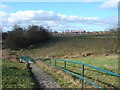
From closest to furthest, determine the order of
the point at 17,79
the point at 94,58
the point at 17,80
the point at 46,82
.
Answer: the point at 17,80
the point at 46,82
the point at 17,79
the point at 94,58

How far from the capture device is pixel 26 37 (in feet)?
198

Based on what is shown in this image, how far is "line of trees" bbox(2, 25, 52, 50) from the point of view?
5903 centimetres

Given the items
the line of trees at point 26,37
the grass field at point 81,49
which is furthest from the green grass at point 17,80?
the line of trees at point 26,37

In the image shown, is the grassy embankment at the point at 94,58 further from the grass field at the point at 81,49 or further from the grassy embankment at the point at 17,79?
the grassy embankment at the point at 17,79

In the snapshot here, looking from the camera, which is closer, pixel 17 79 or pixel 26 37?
pixel 17 79

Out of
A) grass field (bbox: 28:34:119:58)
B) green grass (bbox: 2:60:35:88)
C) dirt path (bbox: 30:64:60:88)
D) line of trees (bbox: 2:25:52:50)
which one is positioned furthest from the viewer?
line of trees (bbox: 2:25:52:50)

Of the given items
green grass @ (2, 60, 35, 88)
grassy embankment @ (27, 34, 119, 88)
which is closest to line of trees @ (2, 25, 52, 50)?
grassy embankment @ (27, 34, 119, 88)

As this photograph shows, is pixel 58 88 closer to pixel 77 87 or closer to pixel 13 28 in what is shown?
pixel 77 87

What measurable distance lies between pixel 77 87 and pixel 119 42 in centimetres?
1771

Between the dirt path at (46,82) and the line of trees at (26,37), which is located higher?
the line of trees at (26,37)

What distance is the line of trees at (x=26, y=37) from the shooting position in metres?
59.0

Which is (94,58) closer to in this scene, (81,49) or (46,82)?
(46,82)

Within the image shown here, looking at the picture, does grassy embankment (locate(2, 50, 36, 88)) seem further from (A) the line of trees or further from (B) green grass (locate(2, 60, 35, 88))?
(A) the line of trees

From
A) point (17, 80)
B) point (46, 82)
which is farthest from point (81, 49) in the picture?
point (17, 80)
